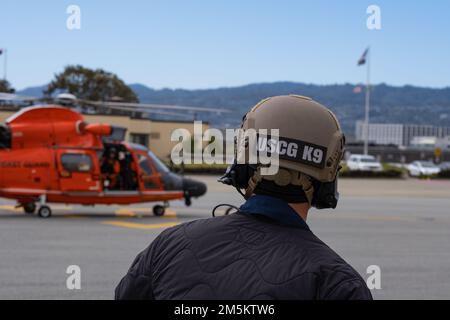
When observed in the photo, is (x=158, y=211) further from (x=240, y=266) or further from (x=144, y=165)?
(x=240, y=266)

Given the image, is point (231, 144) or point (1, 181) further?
point (1, 181)

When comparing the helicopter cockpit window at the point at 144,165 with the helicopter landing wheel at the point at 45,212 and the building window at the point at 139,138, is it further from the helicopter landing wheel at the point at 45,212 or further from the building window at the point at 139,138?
the building window at the point at 139,138

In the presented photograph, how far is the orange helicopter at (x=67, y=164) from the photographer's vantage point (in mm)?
16828

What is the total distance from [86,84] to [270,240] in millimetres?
85853

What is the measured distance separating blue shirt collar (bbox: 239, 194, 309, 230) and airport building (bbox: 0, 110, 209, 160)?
53161mm

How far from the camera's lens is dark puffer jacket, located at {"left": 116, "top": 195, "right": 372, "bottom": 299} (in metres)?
2.14

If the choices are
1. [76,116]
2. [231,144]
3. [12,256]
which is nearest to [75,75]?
[76,116]

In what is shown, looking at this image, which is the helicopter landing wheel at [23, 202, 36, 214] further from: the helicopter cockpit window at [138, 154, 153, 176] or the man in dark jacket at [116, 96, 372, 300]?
the man in dark jacket at [116, 96, 372, 300]

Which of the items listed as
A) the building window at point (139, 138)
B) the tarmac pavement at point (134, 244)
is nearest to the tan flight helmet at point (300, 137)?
the tarmac pavement at point (134, 244)

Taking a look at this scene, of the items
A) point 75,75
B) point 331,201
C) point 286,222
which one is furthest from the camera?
point 75,75

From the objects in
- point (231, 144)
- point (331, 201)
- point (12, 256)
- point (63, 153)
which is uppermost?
point (231, 144)
